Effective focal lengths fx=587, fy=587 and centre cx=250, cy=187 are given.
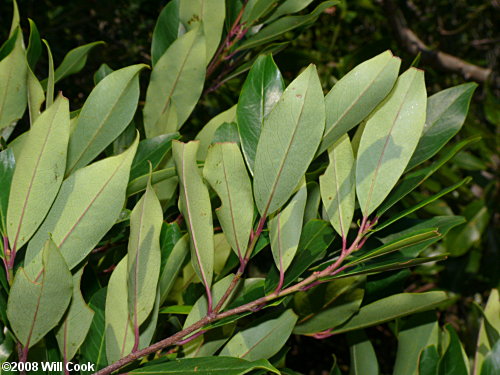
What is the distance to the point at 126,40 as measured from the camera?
2.00 meters

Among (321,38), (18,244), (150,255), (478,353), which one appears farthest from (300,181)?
(321,38)

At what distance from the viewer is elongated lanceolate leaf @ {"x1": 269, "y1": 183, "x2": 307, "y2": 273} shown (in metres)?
0.59

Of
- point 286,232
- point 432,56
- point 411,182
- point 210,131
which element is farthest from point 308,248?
point 432,56

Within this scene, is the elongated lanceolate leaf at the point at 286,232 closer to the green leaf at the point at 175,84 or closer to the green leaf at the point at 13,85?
the green leaf at the point at 175,84

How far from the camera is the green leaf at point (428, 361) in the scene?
720 millimetres

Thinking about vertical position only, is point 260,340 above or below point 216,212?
below

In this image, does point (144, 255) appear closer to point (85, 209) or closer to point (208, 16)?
point (85, 209)

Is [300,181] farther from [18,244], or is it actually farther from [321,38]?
[321,38]

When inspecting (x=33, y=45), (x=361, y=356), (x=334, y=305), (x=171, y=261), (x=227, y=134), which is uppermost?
(x=33, y=45)

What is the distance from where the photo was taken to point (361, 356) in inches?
32.3

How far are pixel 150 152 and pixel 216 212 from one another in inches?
6.1

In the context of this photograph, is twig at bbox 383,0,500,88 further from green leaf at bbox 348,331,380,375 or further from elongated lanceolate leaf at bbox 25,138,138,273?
elongated lanceolate leaf at bbox 25,138,138,273

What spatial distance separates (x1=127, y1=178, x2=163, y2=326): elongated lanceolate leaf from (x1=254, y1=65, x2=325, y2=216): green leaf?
0.34 feet

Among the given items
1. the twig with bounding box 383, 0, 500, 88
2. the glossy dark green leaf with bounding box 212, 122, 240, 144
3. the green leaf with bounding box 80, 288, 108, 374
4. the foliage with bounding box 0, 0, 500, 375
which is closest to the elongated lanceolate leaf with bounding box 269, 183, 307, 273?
the foliage with bounding box 0, 0, 500, 375
